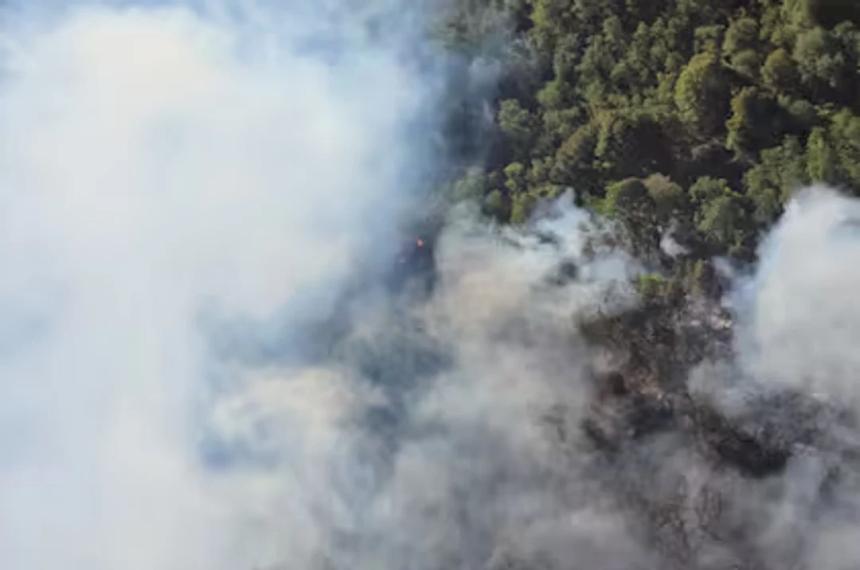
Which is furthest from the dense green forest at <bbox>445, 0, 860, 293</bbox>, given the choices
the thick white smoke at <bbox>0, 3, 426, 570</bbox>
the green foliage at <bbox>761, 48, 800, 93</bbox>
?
the thick white smoke at <bbox>0, 3, 426, 570</bbox>

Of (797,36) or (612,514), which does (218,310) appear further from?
(797,36)

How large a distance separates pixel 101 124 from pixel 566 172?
947cm

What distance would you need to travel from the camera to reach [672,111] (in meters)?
25.6

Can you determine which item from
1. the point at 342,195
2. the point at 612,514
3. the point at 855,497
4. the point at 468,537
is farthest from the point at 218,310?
the point at 855,497

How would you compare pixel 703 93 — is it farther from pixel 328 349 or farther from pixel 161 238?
pixel 161 238

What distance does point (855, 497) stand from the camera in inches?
722

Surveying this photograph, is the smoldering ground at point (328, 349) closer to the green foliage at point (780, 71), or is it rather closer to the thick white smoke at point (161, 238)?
the thick white smoke at point (161, 238)

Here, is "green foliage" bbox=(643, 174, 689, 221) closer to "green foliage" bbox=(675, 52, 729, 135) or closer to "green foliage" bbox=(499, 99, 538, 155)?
"green foliage" bbox=(675, 52, 729, 135)

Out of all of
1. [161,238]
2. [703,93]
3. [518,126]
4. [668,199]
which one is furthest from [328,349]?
[703,93]

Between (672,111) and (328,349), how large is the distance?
28.7 ft

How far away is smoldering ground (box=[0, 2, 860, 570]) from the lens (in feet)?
64.1

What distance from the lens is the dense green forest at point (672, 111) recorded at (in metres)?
23.7

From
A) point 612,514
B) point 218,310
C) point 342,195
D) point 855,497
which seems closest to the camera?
point 855,497

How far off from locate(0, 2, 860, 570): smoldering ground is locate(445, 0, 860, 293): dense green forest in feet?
2.82
